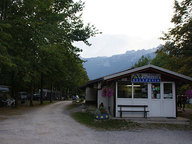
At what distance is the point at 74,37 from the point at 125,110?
10563mm

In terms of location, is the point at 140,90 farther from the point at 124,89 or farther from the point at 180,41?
the point at 180,41

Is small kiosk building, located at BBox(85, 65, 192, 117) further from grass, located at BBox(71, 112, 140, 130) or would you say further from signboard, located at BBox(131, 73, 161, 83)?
grass, located at BBox(71, 112, 140, 130)

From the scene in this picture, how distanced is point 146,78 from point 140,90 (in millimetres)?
952

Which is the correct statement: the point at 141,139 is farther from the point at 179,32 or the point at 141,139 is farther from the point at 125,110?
the point at 179,32

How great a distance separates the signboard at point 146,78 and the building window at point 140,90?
35 cm

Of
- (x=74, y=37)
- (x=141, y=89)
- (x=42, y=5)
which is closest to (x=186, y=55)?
(x=141, y=89)

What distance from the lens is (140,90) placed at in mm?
13812

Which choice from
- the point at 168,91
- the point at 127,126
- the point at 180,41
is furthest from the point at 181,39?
the point at 127,126

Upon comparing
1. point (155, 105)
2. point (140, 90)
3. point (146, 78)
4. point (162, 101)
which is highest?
point (146, 78)

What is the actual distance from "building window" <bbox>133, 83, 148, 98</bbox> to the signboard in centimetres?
35

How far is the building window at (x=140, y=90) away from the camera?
13.7 metres

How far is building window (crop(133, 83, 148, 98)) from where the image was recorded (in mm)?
13711

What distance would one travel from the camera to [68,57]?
2106 centimetres

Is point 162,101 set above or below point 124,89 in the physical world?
below
